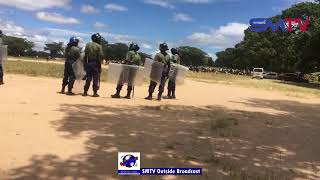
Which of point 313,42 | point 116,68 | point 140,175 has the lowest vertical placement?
point 140,175

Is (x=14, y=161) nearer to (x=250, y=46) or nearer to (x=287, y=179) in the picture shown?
(x=287, y=179)

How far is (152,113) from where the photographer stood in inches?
463

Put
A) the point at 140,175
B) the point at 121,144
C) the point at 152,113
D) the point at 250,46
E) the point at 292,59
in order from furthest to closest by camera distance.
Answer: the point at 250,46
the point at 292,59
the point at 152,113
the point at 121,144
the point at 140,175

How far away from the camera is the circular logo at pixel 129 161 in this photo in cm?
645

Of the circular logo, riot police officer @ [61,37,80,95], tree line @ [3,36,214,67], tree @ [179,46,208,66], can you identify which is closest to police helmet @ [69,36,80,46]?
riot police officer @ [61,37,80,95]

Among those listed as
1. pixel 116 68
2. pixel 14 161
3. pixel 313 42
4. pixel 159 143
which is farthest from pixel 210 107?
pixel 313 42

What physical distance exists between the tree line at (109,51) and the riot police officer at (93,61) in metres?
112

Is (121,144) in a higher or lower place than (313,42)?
lower

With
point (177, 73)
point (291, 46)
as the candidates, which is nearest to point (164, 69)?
point (177, 73)

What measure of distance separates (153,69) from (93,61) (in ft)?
6.53

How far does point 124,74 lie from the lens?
1543 cm

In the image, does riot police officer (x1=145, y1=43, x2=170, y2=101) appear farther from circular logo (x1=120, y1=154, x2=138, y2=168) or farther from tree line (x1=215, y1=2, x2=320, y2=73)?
tree line (x1=215, y1=2, x2=320, y2=73)

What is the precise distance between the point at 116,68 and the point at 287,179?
9402 mm

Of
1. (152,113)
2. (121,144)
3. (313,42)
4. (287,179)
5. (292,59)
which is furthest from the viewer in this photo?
(292,59)
